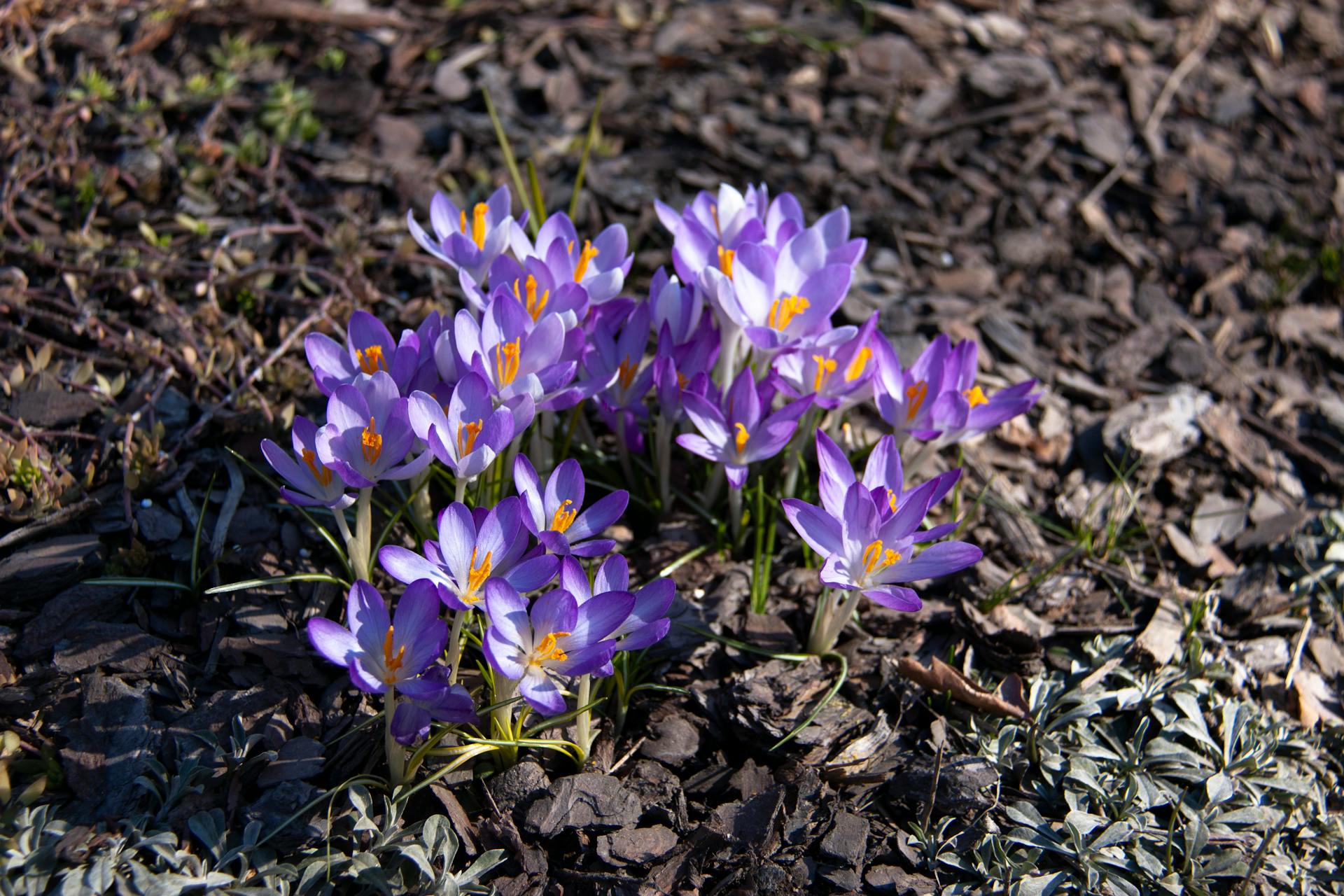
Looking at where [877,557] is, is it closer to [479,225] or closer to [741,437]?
[741,437]

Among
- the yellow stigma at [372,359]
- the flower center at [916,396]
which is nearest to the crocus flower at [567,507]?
the yellow stigma at [372,359]

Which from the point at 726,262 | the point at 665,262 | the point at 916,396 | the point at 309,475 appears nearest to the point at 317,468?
the point at 309,475

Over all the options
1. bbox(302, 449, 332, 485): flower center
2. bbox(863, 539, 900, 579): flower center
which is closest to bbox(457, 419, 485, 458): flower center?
bbox(302, 449, 332, 485): flower center

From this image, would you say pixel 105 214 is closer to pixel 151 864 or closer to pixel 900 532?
pixel 151 864

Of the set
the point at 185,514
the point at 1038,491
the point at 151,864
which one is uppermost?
the point at 185,514

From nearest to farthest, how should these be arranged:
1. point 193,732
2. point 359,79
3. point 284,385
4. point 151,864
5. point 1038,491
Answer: point 151,864
point 193,732
point 284,385
point 1038,491
point 359,79

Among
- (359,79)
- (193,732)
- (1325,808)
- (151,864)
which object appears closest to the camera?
(151,864)

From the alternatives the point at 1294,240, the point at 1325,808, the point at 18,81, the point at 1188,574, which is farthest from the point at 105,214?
the point at 1294,240

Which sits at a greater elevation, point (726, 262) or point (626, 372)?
point (726, 262)

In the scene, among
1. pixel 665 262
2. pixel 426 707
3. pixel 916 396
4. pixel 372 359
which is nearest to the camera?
pixel 426 707
